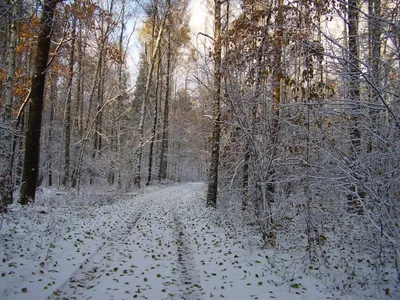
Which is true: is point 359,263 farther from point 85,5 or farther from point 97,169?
point 97,169

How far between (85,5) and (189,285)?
1237 centimetres

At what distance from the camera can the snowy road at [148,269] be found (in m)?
4.50

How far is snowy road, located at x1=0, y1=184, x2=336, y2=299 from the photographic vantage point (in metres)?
4.50

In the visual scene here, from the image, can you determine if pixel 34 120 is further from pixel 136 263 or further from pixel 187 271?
pixel 187 271

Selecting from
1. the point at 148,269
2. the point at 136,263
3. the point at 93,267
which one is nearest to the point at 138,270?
the point at 148,269

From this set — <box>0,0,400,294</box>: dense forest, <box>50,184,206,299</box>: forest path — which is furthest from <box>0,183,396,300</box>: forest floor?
Result: <box>0,0,400,294</box>: dense forest

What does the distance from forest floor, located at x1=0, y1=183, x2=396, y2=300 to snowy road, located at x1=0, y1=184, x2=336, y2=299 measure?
0.05 ft

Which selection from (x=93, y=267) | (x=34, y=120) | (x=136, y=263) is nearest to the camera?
(x=93, y=267)

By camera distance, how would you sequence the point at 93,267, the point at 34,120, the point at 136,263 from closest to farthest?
the point at 93,267 < the point at 136,263 < the point at 34,120

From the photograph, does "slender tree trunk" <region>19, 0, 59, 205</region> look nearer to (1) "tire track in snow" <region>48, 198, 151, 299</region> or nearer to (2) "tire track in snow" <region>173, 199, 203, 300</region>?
(1) "tire track in snow" <region>48, 198, 151, 299</region>

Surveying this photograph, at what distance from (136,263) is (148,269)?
0.39 metres

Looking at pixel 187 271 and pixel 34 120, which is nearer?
pixel 187 271

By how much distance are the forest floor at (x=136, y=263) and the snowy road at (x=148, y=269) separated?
0.02 m

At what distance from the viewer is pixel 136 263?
5.78 meters
